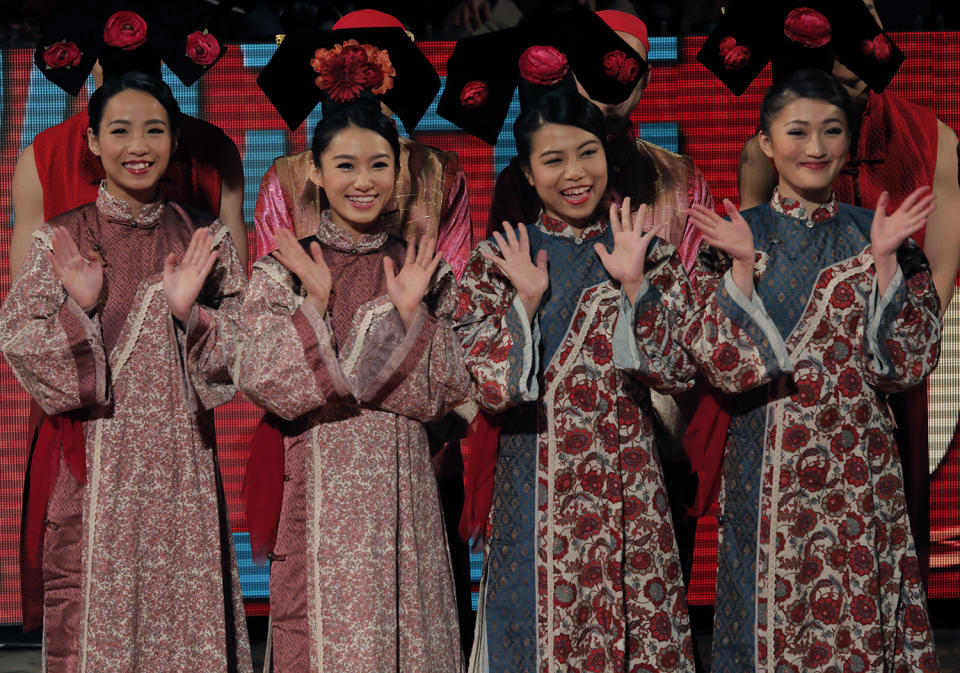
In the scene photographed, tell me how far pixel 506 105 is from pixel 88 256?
117cm

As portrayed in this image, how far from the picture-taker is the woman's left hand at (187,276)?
10.4 feet

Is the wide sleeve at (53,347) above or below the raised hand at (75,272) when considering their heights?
below

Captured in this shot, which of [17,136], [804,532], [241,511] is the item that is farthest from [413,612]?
[17,136]

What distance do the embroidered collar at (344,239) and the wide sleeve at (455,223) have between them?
1.53 feet

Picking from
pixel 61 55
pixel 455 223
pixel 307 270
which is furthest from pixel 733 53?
pixel 61 55

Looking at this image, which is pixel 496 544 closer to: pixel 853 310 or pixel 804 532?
pixel 804 532

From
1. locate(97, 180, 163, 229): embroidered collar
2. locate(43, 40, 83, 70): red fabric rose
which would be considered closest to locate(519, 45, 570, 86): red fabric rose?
locate(97, 180, 163, 229): embroidered collar

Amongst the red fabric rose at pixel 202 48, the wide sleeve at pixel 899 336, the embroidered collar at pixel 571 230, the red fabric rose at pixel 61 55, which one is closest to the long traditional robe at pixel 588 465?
the embroidered collar at pixel 571 230

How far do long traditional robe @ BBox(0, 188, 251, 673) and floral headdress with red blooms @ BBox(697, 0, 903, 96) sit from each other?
4.93 ft

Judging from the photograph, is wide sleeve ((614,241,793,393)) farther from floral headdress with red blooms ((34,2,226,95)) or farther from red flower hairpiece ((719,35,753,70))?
floral headdress with red blooms ((34,2,226,95))

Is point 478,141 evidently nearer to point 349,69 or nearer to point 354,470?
point 349,69

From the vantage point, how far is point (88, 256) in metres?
3.24

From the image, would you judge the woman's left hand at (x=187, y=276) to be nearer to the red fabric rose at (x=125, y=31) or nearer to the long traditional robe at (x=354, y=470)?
the long traditional robe at (x=354, y=470)

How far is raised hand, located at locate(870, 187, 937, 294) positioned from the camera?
3.09 m
